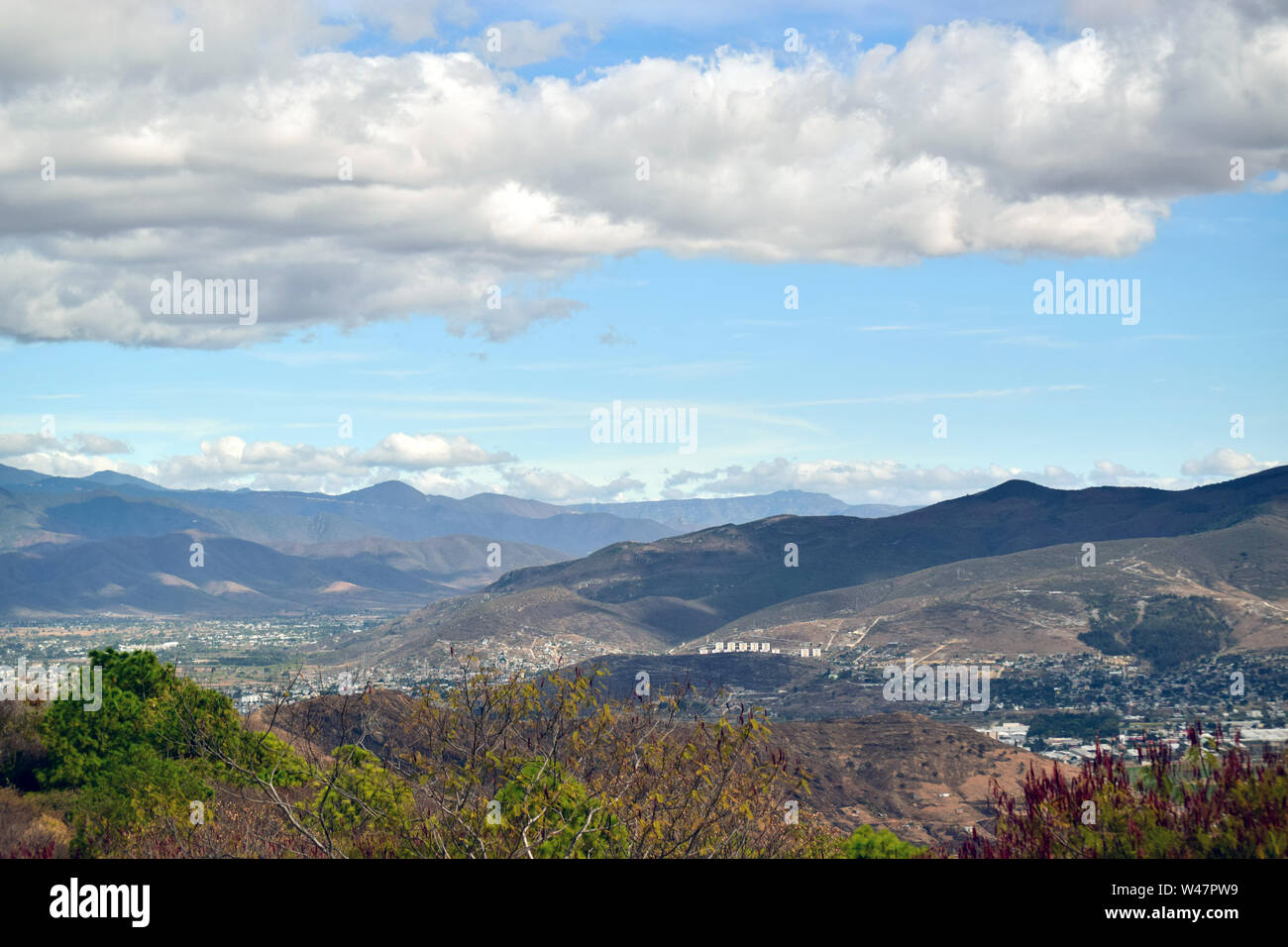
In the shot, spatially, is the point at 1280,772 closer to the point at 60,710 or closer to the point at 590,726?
the point at 590,726

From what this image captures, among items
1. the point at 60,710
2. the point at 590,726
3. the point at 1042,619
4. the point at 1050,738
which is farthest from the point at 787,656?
the point at 590,726

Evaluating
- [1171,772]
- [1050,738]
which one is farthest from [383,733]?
[1171,772]

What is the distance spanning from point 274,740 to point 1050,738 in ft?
313

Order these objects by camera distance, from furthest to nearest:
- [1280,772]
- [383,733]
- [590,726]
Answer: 1. [383,733]
2. [590,726]
3. [1280,772]

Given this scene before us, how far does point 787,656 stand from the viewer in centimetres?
19188

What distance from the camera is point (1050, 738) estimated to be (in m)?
119
